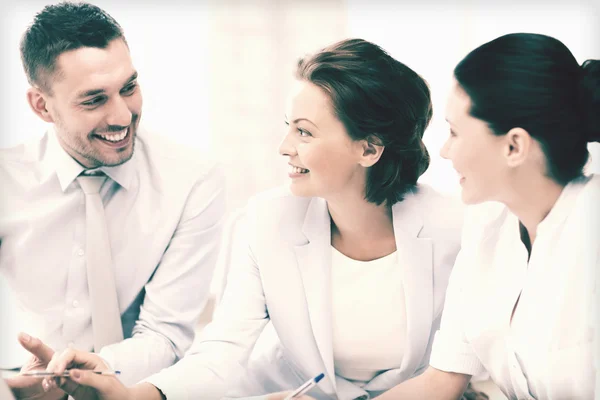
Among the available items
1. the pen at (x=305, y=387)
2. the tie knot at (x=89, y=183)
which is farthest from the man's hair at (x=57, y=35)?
the pen at (x=305, y=387)

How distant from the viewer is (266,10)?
5.16 feet

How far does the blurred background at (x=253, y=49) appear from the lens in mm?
1512

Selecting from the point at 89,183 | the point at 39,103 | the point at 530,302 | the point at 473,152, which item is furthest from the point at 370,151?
the point at 39,103

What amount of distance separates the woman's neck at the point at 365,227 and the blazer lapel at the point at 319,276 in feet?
0.15

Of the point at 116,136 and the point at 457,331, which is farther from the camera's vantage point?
the point at 116,136

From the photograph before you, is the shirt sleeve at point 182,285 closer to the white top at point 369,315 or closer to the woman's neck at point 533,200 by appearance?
the white top at point 369,315

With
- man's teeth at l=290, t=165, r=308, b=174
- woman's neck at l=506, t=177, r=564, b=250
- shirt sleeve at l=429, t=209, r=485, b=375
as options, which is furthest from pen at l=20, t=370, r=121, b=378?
woman's neck at l=506, t=177, r=564, b=250

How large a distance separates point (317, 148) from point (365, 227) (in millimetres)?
239

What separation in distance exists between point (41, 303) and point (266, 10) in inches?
35.9

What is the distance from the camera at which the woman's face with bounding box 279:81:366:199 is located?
1394 mm

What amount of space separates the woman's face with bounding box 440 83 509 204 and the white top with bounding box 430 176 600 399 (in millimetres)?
92

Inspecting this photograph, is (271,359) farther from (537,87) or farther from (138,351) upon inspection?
(537,87)

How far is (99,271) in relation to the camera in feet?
5.06

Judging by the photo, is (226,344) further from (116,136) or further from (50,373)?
(116,136)
